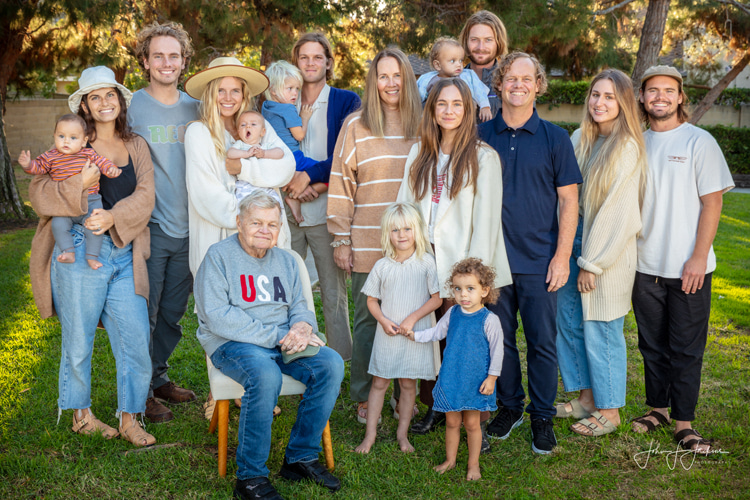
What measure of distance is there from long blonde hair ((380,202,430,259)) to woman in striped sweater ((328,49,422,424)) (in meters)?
0.23

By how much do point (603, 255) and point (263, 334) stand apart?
6.20 feet

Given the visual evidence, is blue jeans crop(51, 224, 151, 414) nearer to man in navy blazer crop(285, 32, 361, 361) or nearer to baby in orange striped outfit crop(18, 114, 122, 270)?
baby in orange striped outfit crop(18, 114, 122, 270)

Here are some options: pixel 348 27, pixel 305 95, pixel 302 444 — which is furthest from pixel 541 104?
pixel 302 444

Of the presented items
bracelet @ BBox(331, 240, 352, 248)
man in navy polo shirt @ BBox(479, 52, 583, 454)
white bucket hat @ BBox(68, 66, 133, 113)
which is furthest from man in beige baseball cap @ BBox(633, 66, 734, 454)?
white bucket hat @ BBox(68, 66, 133, 113)

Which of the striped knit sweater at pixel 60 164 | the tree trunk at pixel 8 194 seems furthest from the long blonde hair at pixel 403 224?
the tree trunk at pixel 8 194

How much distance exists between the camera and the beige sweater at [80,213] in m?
3.24

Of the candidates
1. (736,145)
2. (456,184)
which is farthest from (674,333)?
(736,145)

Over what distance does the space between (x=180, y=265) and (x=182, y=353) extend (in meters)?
1.38

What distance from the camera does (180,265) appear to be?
388 centimetres

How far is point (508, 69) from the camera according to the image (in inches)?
136

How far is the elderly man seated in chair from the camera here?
10.2ft

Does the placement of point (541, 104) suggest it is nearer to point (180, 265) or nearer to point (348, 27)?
point (348, 27)

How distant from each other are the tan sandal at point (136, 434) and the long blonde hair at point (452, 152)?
6.55 feet

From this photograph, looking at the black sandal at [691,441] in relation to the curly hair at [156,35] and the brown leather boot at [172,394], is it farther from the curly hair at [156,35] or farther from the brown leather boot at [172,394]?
the curly hair at [156,35]
